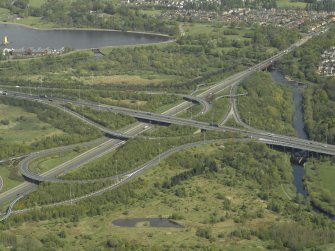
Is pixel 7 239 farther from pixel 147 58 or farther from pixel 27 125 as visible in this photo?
pixel 147 58

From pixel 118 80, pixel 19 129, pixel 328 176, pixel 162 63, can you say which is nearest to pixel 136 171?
pixel 328 176

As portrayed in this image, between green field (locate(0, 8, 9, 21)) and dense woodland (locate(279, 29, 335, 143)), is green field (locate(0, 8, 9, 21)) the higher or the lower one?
the higher one

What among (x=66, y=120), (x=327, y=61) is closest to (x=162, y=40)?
(x=327, y=61)

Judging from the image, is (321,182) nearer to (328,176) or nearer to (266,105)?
(328,176)

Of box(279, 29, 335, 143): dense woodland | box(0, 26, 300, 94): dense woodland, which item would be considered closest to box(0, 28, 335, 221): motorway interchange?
box(279, 29, 335, 143): dense woodland

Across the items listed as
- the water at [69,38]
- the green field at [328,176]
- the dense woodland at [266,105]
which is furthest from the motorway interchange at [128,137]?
the water at [69,38]

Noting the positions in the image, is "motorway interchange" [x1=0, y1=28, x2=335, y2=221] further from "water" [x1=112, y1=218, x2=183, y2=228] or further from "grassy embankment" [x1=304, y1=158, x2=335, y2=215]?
"water" [x1=112, y1=218, x2=183, y2=228]
